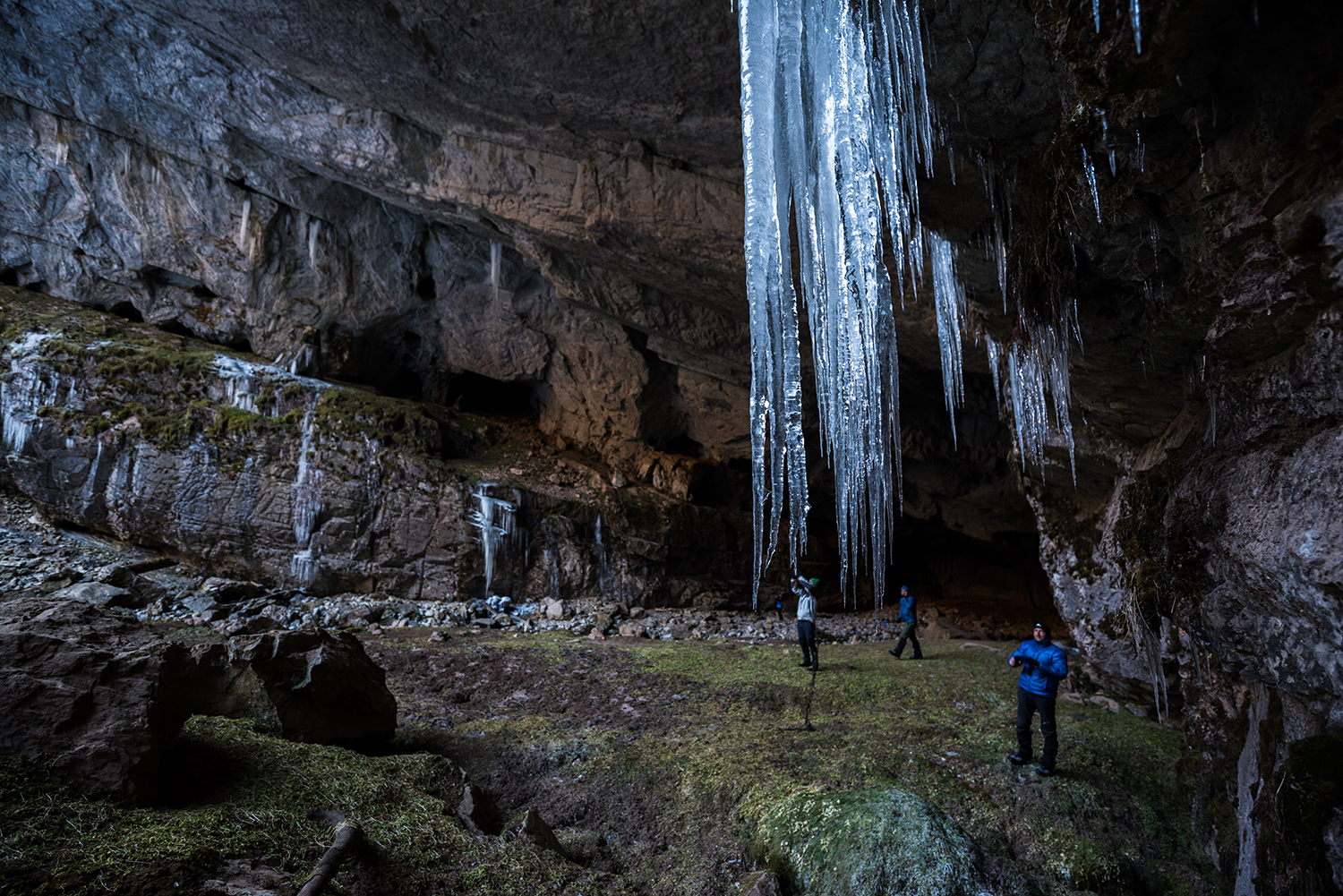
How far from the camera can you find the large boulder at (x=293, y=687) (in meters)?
3.89

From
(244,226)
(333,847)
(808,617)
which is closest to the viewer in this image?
(333,847)

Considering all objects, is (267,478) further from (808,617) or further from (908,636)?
(908,636)

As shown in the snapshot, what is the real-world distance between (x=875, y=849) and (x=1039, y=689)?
2.01m

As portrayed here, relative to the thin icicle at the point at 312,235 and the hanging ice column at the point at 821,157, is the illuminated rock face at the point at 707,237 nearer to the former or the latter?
the thin icicle at the point at 312,235

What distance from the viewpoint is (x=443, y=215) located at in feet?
41.9

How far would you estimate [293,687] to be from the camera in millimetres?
4023

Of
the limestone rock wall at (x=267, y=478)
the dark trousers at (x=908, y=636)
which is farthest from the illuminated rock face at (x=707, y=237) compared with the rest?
the limestone rock wall at (x=267, y=478)

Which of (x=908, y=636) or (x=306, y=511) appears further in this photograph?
(x=306, y=511)

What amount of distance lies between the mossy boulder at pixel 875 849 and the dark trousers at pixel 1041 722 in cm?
118

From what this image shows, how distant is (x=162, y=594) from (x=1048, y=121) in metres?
12.9

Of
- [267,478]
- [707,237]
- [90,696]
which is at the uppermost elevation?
[707,237]

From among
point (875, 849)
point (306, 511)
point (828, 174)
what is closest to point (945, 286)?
point (828, 174)

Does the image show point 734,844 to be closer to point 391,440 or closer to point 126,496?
point 391,440

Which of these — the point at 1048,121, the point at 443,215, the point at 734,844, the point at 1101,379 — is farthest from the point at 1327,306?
the point at 443,215
